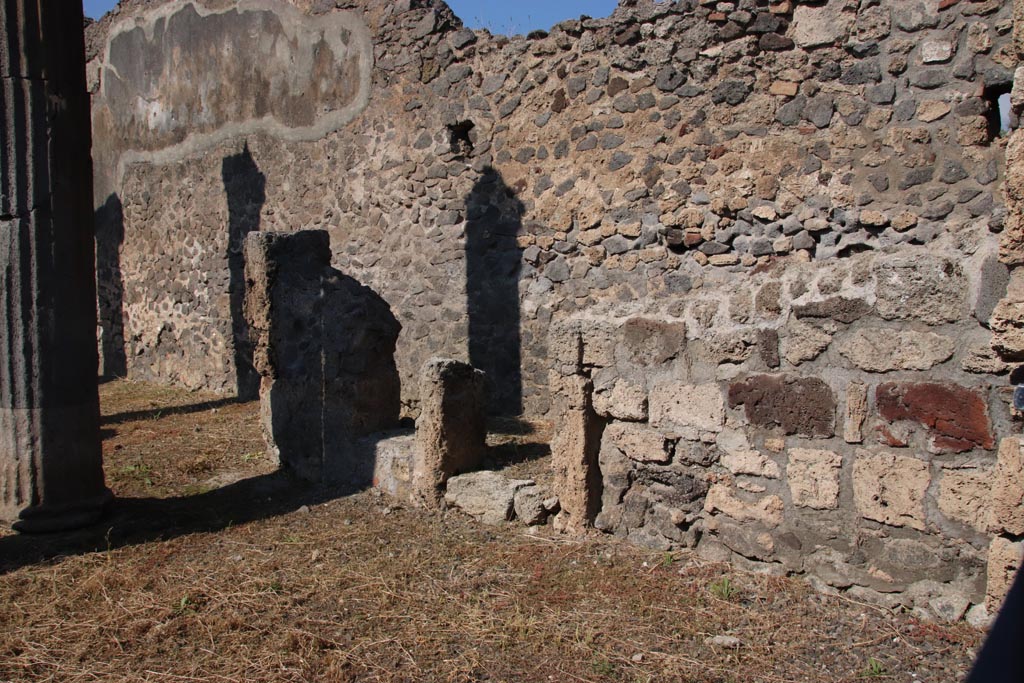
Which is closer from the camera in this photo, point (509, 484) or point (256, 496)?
point (509, 484)

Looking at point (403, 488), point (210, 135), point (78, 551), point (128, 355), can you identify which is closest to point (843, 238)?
point (403, 488)

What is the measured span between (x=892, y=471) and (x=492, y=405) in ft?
17.5

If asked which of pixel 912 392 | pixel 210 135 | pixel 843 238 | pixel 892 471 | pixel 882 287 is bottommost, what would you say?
pixel 892 471

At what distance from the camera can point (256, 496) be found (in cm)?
556

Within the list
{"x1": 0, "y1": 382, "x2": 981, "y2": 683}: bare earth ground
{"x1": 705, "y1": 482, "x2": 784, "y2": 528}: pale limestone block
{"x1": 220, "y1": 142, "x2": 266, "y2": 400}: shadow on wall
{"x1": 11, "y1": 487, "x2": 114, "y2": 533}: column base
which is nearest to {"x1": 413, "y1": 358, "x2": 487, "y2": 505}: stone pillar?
{"x1": 0, "y1": 382, "x2": 981, "y2": 683}: bare earth ground

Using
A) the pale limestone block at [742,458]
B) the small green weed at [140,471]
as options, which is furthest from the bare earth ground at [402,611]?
the small green weed at [140,471]

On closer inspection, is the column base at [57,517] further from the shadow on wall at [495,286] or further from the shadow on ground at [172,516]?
the shadow on wall at [495,286]

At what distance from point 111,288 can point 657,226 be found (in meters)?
9.66

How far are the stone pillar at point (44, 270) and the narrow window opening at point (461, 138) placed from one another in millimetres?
4107

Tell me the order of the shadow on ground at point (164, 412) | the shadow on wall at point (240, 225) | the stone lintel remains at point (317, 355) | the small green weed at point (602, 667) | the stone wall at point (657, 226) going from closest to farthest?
1. the small green weed at point (602, 667)
2. the stone wall at point (657, 226)
3. the stone lintel remains at point (317, 355)
4. the shadow on ground at point (164, 412)
5. the shadow on wall at point (240, 225)

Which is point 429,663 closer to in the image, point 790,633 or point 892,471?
point 790,633

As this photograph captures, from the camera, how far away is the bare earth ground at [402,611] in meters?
3.05

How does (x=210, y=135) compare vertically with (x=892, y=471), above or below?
above

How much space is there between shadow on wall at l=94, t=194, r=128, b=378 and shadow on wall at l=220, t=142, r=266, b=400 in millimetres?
2992
